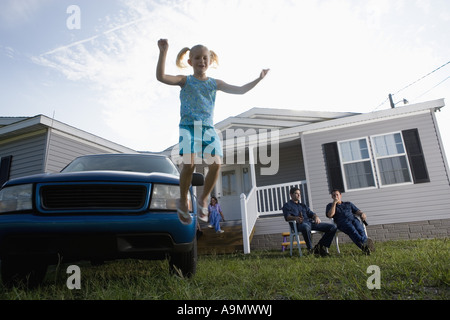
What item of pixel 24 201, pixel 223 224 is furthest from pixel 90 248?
pixel 223 224

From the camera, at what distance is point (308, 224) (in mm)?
5801

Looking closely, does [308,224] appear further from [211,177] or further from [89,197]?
[89,197]

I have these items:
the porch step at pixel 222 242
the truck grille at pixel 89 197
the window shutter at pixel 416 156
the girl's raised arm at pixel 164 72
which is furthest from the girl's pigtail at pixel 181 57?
the window shutter at pixel 416 156

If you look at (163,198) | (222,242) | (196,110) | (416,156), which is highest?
(416,156)

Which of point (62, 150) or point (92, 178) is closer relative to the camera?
point (92, 178)

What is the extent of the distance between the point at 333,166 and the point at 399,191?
190cm

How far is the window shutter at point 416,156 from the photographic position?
25.8 ft

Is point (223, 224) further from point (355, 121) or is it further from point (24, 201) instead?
point (24, 201)

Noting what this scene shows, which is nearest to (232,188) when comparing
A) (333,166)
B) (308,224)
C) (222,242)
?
(222,242)

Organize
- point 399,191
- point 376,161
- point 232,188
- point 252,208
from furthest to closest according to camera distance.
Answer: point 232,188 < point 252,208 < point 376,161 < point 399,191

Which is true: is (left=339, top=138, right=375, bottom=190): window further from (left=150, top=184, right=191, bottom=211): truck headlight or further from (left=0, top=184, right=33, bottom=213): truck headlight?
(left=0, top=184, right=33, bottom=213): truck headlight

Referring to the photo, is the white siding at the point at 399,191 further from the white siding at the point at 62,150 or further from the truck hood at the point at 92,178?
the white siding at the point at 62,150

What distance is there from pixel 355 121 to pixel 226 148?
4.29 m

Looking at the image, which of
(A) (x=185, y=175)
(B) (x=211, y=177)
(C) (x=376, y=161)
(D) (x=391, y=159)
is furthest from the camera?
(C) (x=376, y=161)
